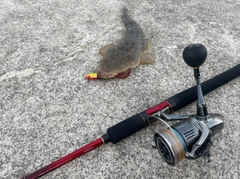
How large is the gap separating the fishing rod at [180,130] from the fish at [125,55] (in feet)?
1.67

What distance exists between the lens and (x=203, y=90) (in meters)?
1.71

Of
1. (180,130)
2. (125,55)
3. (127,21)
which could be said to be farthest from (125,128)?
(127,21)

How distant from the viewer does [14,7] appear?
2.77 m

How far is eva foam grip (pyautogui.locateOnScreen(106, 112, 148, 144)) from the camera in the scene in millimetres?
1481

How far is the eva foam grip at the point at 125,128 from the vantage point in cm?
148

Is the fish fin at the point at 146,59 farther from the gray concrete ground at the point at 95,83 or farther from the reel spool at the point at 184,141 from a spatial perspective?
the reel spool at the point at 184,141

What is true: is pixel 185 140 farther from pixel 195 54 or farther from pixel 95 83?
pixel 95 83

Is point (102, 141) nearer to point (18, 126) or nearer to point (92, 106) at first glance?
point (92, 106)

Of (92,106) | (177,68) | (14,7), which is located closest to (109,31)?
(177,68)

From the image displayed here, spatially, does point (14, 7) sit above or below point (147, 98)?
above

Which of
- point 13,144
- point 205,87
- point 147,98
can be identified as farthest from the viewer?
point 147,98

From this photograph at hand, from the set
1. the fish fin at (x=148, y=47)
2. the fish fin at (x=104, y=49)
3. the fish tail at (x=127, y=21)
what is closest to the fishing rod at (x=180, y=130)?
the fish fin at (x=148, y=47)

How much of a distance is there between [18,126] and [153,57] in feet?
3.71

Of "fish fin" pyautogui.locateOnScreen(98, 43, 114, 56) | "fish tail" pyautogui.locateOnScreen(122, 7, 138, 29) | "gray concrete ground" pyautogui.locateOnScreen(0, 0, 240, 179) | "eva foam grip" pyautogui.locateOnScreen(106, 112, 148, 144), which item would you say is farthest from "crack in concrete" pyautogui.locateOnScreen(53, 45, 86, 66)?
"eva foam grip" pyautogui.locateOnScreen(106, 112, 148, 144)
